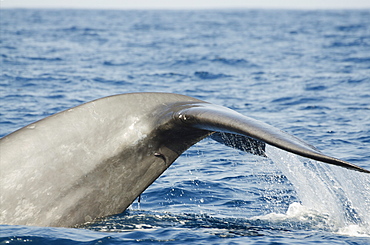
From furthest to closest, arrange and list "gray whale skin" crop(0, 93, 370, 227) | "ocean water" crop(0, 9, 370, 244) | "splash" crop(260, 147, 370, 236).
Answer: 1. "splash" crop(260, 147, 370, 236)
2. "ocean water" crop(0, 9, 370, 244)
3. "gray whale skin" crop(0, 93, 370, 227)

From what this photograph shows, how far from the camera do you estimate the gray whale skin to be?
14.4ft

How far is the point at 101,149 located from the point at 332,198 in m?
3.93

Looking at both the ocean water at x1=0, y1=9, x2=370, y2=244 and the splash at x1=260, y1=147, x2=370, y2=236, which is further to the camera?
the splash at x1=260, y1=147, x2=370, y2=236

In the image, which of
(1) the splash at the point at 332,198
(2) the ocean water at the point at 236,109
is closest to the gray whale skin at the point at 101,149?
(2) the ocean water at the point at 236,109

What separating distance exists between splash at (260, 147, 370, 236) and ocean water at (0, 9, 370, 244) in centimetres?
2

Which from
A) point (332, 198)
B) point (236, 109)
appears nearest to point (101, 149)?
point (332, 198)

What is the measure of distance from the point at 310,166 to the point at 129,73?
14.9 metres

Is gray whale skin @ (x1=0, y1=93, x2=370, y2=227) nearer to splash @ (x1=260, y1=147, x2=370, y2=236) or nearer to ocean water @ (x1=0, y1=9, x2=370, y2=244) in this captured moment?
ocean water @ (x1=0, y1=9, x2=370, y2=244)

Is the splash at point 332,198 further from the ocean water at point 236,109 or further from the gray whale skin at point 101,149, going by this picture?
the gray whale skin at point 101,149

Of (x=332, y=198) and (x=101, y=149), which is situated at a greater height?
(x=101, y=149)

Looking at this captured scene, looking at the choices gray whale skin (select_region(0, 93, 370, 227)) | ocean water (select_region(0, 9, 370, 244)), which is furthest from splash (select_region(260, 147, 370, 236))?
gray whale skin (select_region(0, 93, 370, 227))

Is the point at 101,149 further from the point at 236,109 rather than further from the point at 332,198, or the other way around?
the point at 236,109

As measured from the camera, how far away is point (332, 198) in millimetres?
7363

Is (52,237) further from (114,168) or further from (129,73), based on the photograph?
(129,73)
